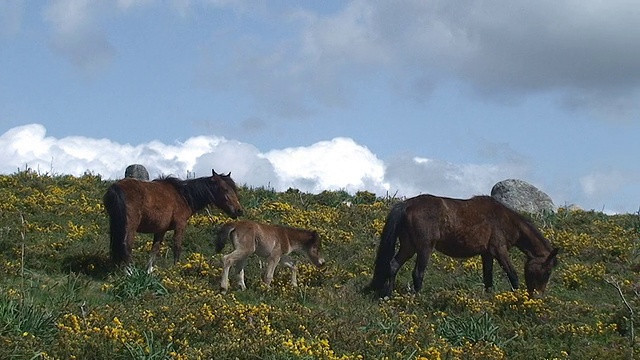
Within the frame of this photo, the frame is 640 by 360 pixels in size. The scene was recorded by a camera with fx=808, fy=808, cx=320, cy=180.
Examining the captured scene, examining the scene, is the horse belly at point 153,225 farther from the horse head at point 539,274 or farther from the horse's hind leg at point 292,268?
the horse head at point 539,274

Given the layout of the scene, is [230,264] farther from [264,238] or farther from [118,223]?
[118,223]

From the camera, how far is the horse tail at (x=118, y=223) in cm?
1399

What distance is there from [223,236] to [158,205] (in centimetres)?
150

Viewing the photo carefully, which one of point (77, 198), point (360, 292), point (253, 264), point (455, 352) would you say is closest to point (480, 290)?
point (360, 292)

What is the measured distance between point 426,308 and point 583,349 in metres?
3.03

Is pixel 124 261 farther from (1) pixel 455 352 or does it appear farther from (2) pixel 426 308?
(1) pixel 455 352

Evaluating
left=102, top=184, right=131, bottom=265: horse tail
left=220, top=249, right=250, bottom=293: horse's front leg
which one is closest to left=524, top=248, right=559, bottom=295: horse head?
left=220, top=249, right=250, bottom=293: horse's front leg

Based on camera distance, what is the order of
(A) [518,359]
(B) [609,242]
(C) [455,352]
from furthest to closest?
(B) [609,242]
(A) [518,359]
(C) [455,352]

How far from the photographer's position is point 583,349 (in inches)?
405

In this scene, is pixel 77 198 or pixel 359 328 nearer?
pixel 359 328

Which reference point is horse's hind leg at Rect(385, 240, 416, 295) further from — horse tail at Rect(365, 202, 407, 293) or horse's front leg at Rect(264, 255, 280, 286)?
Answer: horse's front leg at Rect(264, 255, 280, 286)

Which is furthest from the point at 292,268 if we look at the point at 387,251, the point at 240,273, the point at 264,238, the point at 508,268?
the point at 508,268

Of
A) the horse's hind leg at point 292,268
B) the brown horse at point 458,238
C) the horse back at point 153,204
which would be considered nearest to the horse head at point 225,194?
the horse back at point 153,204

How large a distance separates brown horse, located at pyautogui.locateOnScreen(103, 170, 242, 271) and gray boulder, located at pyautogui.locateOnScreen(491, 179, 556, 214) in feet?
44.6
